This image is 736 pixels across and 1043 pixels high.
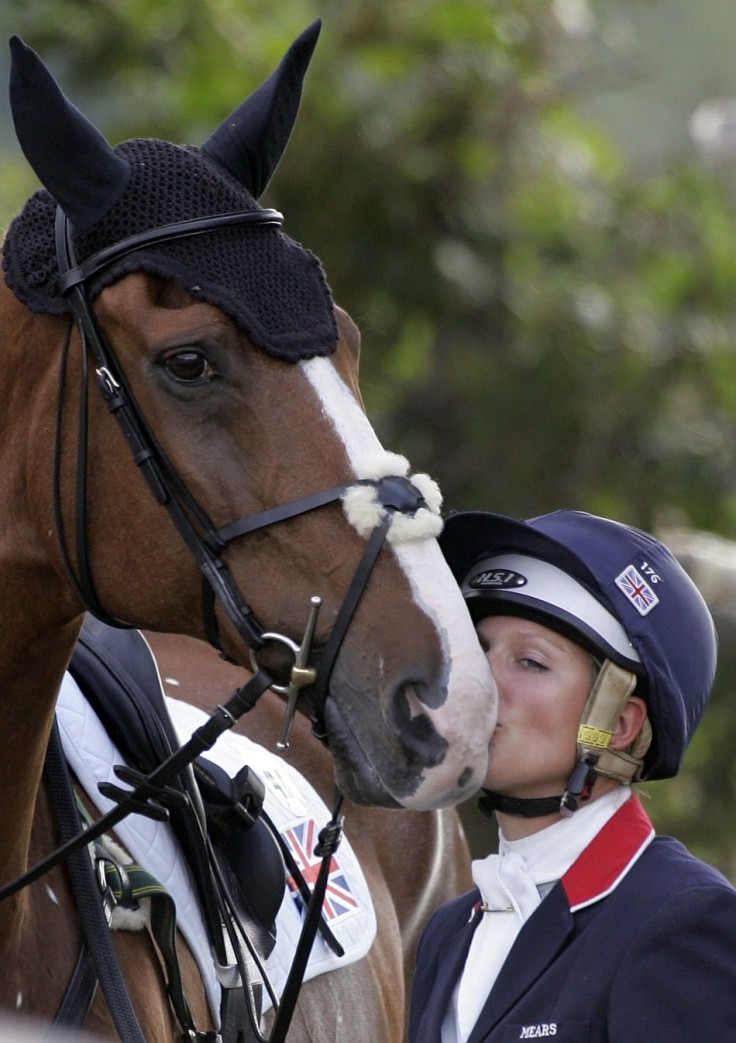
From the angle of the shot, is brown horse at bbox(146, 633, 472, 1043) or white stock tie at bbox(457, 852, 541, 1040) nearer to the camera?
white stock tie at bbox(457, 852, 541, 1040)

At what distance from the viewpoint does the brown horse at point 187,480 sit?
1.95 m

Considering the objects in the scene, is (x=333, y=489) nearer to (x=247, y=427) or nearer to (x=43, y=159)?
(x=247, y=427)

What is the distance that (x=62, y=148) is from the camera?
205 centimetres

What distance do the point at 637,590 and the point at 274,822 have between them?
4.42 feet

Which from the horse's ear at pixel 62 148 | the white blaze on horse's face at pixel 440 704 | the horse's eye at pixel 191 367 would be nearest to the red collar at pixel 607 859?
the white blaze on horse's face at pixel 440 704

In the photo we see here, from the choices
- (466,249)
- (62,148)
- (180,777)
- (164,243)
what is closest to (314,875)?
(180,777)

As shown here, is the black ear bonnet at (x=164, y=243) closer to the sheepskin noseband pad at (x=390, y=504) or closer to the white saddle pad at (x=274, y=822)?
the sheepskin noseband pad at (x=390, y=504)

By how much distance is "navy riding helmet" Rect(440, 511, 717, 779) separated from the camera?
2074 mm

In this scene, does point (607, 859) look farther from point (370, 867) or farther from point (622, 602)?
point (370, 867)

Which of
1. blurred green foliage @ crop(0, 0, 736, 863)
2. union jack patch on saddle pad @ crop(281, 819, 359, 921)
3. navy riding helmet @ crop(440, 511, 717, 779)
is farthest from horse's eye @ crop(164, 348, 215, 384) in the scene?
blurred green foliage @ crop(0, 0, 736, 863)

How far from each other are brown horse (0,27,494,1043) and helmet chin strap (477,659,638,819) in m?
0.20

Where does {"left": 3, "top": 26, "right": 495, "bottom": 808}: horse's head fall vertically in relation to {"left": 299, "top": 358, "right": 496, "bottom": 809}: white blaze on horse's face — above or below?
above

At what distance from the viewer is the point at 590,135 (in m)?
9.23

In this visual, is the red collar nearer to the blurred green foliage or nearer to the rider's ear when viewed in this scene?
the rider's ear
